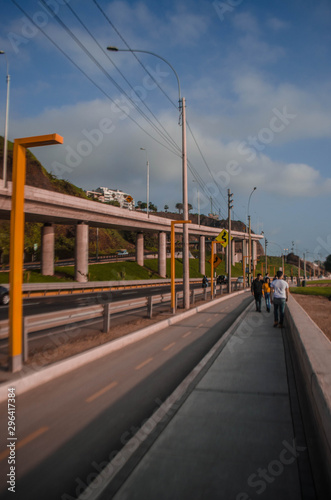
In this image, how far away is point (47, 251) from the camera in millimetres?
43406

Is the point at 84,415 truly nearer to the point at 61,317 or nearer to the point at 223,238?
the point at 61,317

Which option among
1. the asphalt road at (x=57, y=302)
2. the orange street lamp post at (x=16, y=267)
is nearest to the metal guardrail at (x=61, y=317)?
the orange street lamp post at (x=16, y=267)

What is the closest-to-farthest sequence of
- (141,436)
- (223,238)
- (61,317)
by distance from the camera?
(141,436) → (61,317) → (223,238)

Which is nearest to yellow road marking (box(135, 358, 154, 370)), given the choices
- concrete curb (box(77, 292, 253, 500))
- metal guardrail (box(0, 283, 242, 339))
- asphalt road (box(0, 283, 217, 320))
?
concrete curb (box(77, 292, 253, 500))

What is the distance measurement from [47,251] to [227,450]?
42.3 m

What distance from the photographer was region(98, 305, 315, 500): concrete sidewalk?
321 cm

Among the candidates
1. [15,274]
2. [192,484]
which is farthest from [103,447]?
[15,274]

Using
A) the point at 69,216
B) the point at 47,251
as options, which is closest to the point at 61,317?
the point at 69,216

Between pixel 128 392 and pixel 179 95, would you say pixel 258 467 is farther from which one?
pixel 179 95

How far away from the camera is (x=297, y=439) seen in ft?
13.9

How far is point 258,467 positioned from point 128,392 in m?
2.84

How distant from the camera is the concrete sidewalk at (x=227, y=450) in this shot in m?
3.21

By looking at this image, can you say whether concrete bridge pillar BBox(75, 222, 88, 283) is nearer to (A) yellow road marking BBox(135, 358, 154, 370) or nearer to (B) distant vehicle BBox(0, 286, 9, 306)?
(B) distant vehicle BBox(0, 286, 9, 306)

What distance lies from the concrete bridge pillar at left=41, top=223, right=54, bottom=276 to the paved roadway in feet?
120
